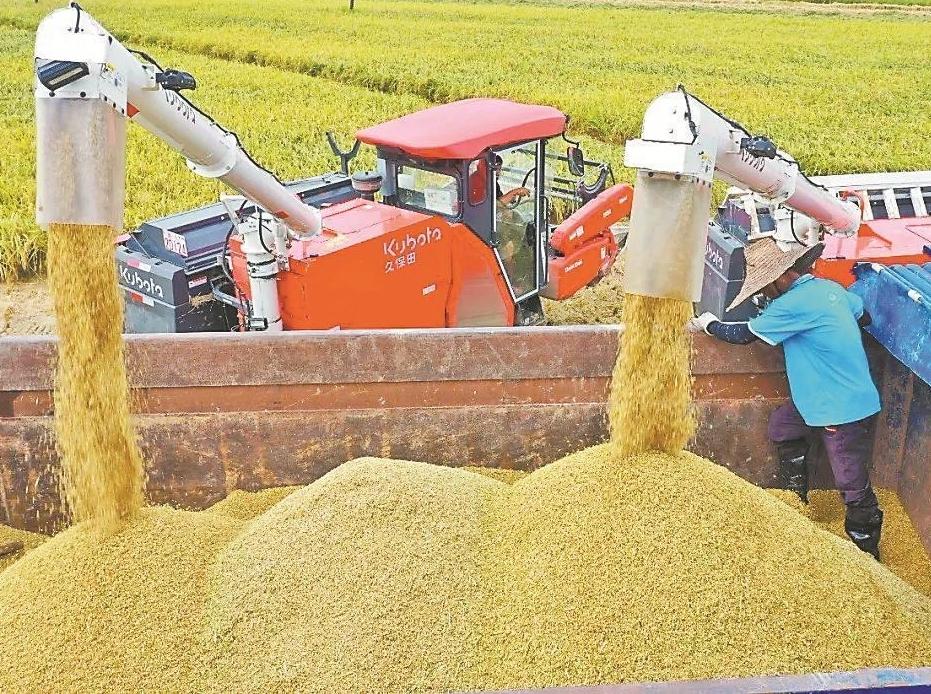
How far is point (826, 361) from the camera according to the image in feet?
12.8

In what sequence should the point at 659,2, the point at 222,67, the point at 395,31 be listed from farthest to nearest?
the point at 659,2 < the point at 395,31 < the point at 222,67

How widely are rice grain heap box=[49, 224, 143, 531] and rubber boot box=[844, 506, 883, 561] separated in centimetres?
282

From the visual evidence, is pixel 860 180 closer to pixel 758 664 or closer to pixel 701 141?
pixel 701 141

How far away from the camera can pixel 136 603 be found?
294cm

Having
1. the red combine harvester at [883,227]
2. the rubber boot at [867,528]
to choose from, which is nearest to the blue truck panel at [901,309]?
the red combine harvester at [883,227]

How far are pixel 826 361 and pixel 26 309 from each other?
20.7 feet

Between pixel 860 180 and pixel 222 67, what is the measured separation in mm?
15098

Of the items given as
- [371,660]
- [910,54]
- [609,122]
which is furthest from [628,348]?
[910,54]

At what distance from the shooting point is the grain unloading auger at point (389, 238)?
4480mm

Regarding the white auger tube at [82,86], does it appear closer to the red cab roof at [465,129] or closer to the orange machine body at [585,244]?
the red cab roof at [465,129]

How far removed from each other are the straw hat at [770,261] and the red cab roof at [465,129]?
5.52 ft

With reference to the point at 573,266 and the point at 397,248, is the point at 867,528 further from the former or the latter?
the point at 573,266

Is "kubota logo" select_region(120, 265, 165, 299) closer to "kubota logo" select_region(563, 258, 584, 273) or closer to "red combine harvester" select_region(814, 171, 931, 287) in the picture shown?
"kubota logo" select_region(563, 258, 584, 273)

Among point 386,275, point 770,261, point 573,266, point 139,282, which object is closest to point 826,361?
point 770,261
